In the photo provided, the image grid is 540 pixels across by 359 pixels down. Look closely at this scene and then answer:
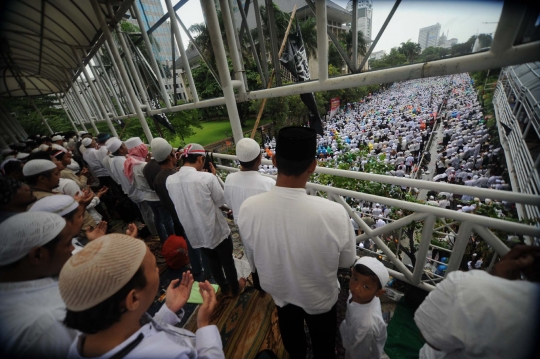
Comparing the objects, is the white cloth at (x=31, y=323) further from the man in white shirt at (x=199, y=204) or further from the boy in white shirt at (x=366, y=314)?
the boy in white shirt at (x=366, y=314)

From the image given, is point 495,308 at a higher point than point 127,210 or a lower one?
higher

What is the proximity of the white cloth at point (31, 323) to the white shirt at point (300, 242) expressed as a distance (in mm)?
1017

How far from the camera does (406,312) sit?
95.4 inches

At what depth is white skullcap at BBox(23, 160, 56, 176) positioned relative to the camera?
2.40 meters

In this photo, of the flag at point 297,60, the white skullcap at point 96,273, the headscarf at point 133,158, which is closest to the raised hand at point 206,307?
the white skullcap at point 96,273

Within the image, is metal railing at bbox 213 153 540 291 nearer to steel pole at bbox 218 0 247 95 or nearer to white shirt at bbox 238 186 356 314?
white shirt at bbox 238 186 356 314

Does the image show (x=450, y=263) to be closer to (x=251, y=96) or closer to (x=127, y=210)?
(x=251, y=96)

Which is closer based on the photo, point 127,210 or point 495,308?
point 495,308

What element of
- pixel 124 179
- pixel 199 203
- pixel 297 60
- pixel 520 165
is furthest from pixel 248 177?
pixel 520 165

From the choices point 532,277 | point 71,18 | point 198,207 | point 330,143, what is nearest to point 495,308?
point 532,277

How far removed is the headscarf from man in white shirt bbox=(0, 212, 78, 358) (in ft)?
7.51

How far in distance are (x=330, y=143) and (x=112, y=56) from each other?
17472mm

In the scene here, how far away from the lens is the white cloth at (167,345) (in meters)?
0.85

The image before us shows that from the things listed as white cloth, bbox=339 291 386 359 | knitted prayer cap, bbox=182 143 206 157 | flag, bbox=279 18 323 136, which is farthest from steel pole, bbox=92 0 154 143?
white cloth, bbox=339 291 386 359
